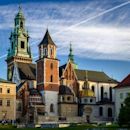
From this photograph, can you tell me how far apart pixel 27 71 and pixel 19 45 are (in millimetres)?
18993

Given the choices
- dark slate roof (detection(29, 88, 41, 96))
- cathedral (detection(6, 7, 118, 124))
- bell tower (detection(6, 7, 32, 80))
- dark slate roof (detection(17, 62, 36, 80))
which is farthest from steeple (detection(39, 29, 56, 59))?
bell tower (detection(6, 7, 32, 80))

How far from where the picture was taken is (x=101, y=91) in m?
103

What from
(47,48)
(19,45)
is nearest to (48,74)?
(47,48)

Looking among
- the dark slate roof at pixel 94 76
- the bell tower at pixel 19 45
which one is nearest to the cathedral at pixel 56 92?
the dark slate roof at pixel 94 76

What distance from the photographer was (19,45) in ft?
372

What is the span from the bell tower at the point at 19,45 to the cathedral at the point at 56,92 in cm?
1239

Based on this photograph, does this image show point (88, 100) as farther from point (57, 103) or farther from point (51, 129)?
point (51, 129)

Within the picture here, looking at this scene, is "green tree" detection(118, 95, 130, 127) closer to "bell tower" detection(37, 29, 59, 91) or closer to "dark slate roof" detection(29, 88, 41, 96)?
"dark slate roof" detection(29, 88, 41, 96)

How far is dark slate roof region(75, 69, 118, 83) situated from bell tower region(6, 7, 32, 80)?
1746cm

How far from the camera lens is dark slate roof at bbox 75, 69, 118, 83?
334 feet

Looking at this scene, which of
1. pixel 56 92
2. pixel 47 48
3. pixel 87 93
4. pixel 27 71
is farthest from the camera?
pixel 27 71

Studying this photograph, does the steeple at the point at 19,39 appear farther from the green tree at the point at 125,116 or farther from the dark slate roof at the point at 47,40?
the green tree at the point at 125,116

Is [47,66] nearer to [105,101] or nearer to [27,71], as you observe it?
[27,71]

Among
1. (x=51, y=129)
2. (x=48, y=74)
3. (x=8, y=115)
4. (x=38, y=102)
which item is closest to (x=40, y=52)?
(x=48, y=74)
